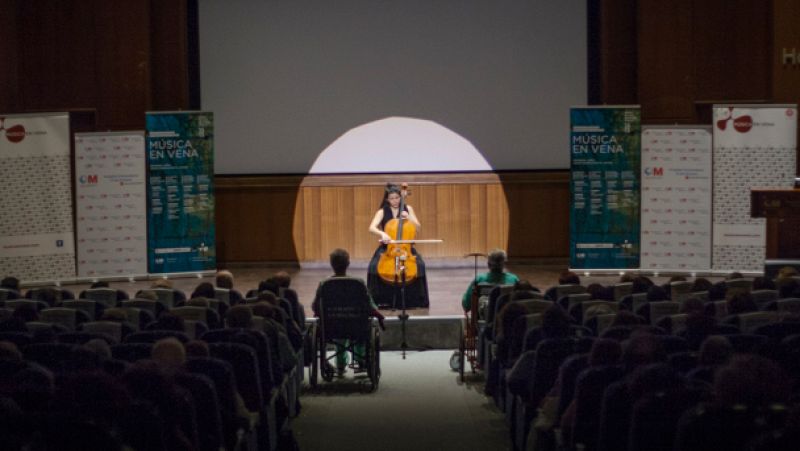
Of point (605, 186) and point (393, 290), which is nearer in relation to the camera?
point (393, 290)

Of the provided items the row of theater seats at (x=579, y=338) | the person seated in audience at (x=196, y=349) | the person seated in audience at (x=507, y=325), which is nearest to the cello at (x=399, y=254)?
the row of theater seats at (x=579, y=338)

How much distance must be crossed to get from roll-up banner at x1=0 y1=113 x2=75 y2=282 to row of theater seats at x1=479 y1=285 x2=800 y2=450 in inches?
289

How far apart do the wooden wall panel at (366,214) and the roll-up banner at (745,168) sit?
2.86m

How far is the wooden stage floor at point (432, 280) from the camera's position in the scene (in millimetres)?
13031

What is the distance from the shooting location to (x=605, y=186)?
14.4 meters

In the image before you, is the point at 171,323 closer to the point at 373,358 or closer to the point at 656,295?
the point at 373,358

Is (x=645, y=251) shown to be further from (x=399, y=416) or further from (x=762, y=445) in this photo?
(x=762, y=445)

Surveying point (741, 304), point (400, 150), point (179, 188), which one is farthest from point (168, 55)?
point (741, 304)

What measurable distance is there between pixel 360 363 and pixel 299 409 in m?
1.21

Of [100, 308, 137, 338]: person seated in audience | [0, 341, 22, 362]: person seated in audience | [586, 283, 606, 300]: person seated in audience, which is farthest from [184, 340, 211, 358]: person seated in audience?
[586, 283, 606, 300]: person seated in audience

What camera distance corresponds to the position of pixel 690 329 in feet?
22.6

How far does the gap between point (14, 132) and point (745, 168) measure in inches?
386

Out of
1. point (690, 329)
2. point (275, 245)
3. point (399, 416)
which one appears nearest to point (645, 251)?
point (275, 245)

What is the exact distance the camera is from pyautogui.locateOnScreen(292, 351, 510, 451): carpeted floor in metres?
7.88
